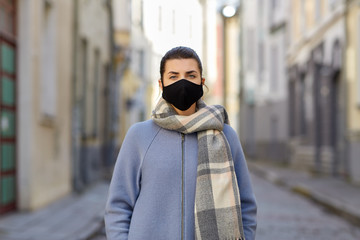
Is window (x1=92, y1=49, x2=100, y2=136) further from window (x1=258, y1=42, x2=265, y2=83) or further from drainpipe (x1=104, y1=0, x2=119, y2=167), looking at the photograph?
window (x1=258, y1=42, x2=265, y2=83)

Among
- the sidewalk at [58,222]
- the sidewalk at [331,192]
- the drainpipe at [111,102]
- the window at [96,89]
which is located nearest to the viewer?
the sidewalk at [58,222]

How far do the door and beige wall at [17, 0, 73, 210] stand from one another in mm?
101

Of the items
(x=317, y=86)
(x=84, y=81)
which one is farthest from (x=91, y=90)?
(x=317, y=86)

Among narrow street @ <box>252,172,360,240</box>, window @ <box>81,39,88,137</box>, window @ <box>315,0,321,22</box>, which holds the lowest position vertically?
narrow street @ <box>252,172,360,240</box>

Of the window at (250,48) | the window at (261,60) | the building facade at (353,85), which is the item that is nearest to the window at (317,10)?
the building facade at (353,85)

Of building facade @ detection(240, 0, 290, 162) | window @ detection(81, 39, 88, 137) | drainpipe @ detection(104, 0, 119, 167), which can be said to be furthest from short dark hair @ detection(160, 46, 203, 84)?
building facade @ detection(240, 0, 290, 162)

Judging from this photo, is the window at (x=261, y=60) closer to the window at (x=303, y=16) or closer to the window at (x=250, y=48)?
the window at (x=250, y=48)

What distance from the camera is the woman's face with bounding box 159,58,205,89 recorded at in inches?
98.7

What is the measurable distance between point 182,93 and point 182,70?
0.41 feet

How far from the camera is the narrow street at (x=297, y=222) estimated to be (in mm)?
7207

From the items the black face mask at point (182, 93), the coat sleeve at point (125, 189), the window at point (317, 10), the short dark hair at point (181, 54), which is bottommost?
the coat sleeve at point (125, 189)

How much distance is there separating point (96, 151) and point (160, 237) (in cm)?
1245

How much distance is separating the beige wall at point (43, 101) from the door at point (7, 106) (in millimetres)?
101

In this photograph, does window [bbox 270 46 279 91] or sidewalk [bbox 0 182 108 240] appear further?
→ window [bbox 270 46 279 91]
